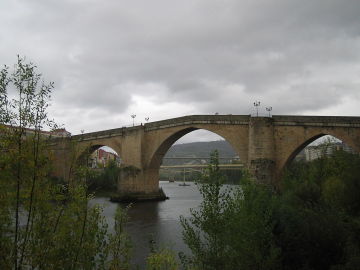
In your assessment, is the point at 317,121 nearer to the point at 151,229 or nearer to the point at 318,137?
the point at 318,137

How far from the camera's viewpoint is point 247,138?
27.1 metres

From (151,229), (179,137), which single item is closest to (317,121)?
(151,229)

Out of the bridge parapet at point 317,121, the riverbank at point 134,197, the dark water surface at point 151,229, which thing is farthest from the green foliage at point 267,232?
the riverbank at point 134,197

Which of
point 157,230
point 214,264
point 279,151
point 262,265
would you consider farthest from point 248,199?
point 279,151

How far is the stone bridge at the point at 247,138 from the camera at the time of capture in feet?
77.4

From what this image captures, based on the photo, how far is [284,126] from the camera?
25.3 metres

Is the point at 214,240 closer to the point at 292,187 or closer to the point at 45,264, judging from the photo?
the point at 45,264

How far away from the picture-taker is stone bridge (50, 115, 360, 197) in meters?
23.6

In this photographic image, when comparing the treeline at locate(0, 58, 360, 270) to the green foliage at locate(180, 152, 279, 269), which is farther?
the green foliage at locate(180, 152, 279, 269)

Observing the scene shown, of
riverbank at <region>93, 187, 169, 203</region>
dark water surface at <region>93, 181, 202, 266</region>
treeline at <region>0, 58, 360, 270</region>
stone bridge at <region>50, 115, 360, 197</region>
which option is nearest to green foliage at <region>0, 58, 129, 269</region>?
treeline at <region>0, 58, 360, 270</region>

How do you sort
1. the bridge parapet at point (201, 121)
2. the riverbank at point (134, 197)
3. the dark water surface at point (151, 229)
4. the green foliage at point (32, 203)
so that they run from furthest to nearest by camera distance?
1. the riverbank at point (134, 197)
2. the bridge parapet at point (201, 121)
3. the dark water surface at point (151, 229)
4. the green foliage at point (32, 203)

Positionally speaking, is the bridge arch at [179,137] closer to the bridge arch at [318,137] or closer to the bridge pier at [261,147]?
the bridge pier at [261,147]

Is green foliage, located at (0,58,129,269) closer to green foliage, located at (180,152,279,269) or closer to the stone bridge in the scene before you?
green foliage, located at (180,152,279,269)

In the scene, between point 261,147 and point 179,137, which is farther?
point 179,137
